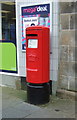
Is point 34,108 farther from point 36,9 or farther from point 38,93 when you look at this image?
point 36,9

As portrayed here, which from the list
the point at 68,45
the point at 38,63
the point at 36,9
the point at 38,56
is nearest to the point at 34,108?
the point at 38,63

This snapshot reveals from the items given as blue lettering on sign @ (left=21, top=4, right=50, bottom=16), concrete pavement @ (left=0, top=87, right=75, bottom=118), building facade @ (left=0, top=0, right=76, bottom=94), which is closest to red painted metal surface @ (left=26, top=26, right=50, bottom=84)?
building facade @ (left=0, top=0, right=76, bottom=94)

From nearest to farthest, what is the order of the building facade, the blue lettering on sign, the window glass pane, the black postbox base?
1. the black postbox base
2. the building facade
3. the blue lettering on sign
4. the window glass pane

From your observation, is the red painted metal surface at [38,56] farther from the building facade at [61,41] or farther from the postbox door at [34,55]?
the building facade at [61,41]

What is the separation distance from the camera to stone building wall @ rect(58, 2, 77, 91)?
572cm

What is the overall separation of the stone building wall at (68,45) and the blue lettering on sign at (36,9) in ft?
1.30

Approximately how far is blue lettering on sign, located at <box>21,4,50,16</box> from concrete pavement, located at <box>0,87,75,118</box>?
218 cm

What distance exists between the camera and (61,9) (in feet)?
19.3

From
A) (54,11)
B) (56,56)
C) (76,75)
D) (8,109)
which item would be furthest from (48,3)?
(8,109)

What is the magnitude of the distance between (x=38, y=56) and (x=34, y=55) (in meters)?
0.10

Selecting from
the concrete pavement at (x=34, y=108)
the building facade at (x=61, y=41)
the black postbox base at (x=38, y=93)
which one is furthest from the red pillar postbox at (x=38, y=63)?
the building facade at (x=61, y=41)

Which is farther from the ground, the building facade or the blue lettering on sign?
the blue lettering on sign

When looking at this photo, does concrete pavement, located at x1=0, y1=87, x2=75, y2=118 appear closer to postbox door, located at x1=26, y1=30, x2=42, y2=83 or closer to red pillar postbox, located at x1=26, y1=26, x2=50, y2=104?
red pillar postbox, located at x1=26, y1=26, x2=50, y2=104

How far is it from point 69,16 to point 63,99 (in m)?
2.01
